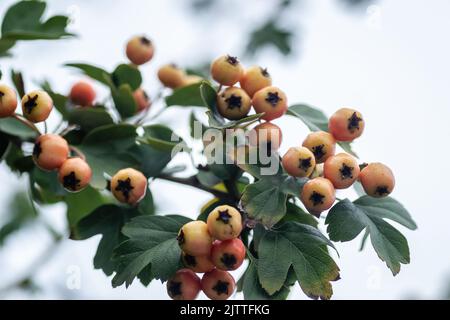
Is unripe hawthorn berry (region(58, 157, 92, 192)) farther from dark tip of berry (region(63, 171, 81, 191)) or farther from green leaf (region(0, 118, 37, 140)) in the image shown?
green leaf (region(0, 118, 37, 140))

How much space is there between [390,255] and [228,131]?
45cm

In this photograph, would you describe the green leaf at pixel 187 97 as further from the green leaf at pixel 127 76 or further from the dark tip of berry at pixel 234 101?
the dark tip of berry at pixel 234 101

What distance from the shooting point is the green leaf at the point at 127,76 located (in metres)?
1.87

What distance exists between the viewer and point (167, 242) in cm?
146

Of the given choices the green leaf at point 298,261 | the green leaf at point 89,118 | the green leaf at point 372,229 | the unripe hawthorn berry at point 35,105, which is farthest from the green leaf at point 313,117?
the unripe hawthorn berry at point 35,105

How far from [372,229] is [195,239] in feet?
1.29

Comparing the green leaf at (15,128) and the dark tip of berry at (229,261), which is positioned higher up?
the green leaf at (15,128)

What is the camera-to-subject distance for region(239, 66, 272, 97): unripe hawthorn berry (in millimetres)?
1610

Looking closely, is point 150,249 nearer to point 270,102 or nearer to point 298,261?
point 298,261

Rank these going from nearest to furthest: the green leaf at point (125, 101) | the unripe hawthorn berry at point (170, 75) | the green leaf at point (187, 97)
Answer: the green leaf at point (125, 101) → the green leaf at point (187, 97) → the unripe hawthorn berry at point (170, 75)

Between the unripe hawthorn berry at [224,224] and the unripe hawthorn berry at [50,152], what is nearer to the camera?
the unripe hawthorn berry at [224,224]

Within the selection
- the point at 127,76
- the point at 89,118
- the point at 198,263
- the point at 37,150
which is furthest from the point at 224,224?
the point at 127,76

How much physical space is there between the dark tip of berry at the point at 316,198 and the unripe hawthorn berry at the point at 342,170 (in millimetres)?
60

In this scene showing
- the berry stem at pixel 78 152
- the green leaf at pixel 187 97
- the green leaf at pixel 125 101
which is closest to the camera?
the berry stem at pixel 78 152
